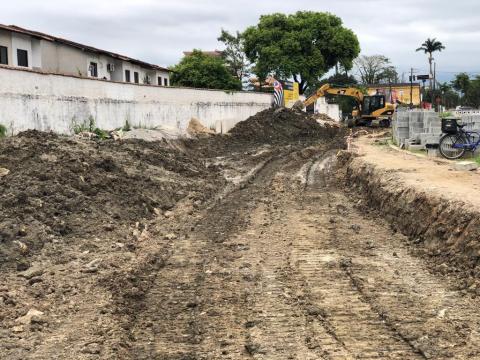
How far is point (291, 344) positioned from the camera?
4922 mm

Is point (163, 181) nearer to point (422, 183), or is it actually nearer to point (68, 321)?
point (422, 183)

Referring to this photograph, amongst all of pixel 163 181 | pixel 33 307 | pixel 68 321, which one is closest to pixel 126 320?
pixel 68 321

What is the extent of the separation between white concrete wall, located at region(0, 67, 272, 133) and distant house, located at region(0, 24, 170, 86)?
3406 mm

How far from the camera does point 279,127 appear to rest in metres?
33.4

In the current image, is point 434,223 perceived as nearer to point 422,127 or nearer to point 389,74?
point 422,127

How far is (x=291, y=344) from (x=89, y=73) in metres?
30.1

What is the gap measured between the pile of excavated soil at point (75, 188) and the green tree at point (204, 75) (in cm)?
2920

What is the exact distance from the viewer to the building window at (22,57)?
1055 inches

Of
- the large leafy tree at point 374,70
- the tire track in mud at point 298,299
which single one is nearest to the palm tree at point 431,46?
the large leafy tree at point 374,70

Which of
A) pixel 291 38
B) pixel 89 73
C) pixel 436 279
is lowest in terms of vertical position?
pixel 436 279

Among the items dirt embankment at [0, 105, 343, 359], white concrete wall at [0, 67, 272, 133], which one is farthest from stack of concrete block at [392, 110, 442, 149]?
white concrete wall at [0, 67, 272, 133]

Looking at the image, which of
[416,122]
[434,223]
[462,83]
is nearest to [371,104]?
[416,122]

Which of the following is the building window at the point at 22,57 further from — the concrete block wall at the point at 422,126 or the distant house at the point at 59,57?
the concrete block wall at the point at 422,126

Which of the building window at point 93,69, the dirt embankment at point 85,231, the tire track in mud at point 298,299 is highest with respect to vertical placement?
the building window at point 93,69
